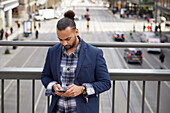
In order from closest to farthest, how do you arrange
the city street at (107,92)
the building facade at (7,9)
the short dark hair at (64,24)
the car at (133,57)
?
1. the short dark hair at (64,24)
2. the city street at (107,92)
3. the car at (133,57)
4. the building facade at (7,9)

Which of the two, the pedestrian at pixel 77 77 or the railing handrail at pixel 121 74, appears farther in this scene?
the railing handrail at pixel 121 74

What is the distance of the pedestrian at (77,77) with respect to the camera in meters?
2.93

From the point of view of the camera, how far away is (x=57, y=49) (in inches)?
123

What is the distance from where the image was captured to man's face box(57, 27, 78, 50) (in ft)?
9.17

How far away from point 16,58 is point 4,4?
452 inches

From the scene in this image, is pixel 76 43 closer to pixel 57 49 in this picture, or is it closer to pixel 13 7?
pixel 57 49

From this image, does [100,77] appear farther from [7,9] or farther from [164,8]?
[164,8]

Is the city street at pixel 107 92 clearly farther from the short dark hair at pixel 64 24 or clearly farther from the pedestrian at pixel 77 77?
the short dark hair at pixel 64 24

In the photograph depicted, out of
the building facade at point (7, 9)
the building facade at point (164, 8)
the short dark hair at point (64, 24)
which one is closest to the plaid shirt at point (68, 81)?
the short dark hair at point (64, 24)

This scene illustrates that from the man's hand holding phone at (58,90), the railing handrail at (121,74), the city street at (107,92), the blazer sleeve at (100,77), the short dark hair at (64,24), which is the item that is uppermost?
the short dark hair at (64,24)

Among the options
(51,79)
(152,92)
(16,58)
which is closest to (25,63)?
(16,58)

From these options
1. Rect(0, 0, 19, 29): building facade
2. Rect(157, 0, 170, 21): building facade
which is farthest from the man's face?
Rect(157, 0, 170, 21): building facade

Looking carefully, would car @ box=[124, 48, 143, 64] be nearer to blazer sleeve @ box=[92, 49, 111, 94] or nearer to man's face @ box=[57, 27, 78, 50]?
blazer sleeve @ box=[92, 49, 111, 94]

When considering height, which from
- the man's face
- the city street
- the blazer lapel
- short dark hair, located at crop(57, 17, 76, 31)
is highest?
short dark hair, located at crop(57, 17, 76, 31)
